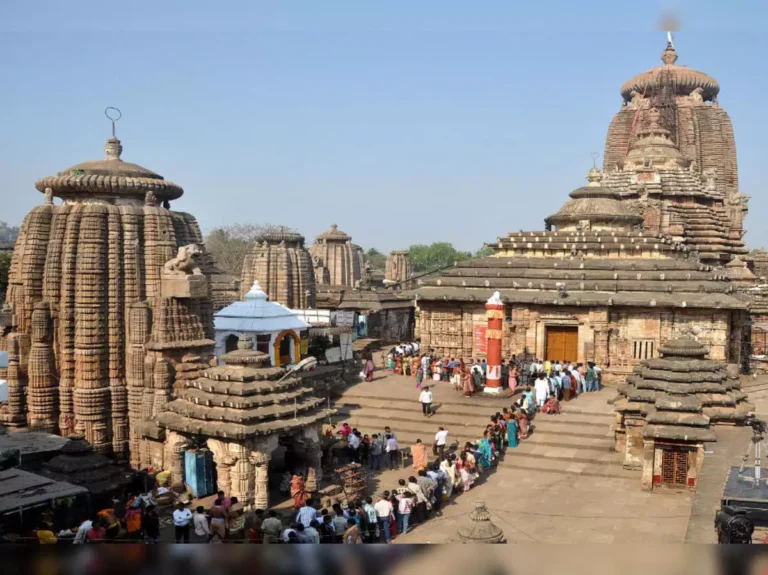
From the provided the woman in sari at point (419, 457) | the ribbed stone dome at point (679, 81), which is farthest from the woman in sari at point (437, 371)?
the ribbed stone dome at point (679, 81)

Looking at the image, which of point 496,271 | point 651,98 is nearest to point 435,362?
point 496,271

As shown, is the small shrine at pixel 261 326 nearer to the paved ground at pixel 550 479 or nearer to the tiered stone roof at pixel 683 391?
the paved ground at pixel 550 479

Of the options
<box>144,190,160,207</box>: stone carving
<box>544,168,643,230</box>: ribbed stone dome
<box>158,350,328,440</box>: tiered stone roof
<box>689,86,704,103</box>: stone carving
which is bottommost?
<box>158,350,328,440</box>: tiered stone roof

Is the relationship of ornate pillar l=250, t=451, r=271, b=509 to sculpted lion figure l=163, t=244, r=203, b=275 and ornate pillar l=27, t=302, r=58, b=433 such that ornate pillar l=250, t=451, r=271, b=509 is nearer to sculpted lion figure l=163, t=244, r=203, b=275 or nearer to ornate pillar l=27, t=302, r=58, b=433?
sculpted lion figure l=163, t=244, r=203, b=275

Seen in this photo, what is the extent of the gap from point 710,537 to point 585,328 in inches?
644

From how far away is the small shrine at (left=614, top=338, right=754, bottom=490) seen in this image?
15633 mm

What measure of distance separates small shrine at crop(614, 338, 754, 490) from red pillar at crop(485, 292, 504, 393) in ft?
14.2

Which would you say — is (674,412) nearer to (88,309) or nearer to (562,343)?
(562,343)

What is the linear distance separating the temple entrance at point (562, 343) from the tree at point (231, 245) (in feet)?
154

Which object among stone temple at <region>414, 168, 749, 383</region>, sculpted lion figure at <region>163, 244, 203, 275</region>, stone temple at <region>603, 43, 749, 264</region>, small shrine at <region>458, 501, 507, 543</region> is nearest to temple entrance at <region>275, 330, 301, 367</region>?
stone temple at <region>414, 168, 749, 383</region>

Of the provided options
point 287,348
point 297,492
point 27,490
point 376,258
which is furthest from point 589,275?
point 376,258

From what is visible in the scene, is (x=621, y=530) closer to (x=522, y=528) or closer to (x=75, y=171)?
(x=522, y=528)

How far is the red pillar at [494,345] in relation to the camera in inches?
899

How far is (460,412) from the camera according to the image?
21.4 metres
